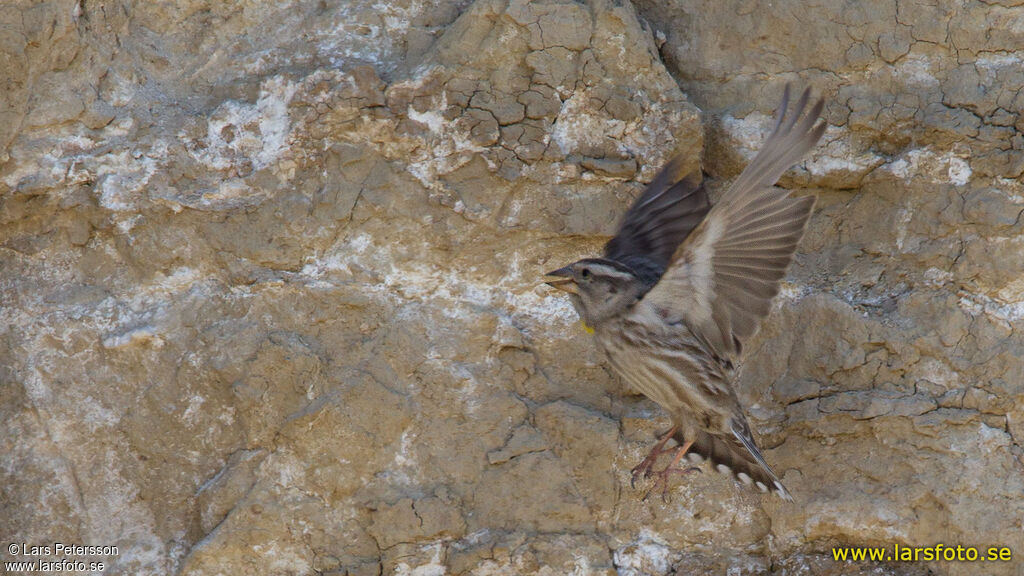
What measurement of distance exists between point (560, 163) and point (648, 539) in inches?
65.1

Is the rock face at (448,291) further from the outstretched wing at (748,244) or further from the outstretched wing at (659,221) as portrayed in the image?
the outstretched wing at (748,244)

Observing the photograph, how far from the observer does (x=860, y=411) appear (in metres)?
4.66

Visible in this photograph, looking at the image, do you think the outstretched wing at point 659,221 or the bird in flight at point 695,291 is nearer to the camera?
the bird in flight at point 695,291

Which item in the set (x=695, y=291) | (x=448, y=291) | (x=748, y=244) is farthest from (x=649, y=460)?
(x=448, y=291)

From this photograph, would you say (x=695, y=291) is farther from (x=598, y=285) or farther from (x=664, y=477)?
(x=664, y=477)

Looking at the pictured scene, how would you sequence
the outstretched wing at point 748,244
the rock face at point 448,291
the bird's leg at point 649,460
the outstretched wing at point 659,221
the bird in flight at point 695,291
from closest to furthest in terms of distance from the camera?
the outstretched wing at point 748,244, the bird in flight at point 695,291, the rock face at point 448,291, the bird's leg at point 649,460, the outstretched wing at point 659,221

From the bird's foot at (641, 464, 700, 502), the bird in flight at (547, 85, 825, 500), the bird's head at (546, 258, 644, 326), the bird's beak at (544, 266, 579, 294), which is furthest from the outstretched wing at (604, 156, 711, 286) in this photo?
the bird's foot at (641, 464, 700, 502)

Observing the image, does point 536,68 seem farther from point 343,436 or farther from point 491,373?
point 343,436

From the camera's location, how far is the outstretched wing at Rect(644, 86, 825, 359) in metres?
4.27

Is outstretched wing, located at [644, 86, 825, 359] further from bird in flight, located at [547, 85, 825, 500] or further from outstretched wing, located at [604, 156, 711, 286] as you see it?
outstretched wing, located at [604, 156, 711, 286]

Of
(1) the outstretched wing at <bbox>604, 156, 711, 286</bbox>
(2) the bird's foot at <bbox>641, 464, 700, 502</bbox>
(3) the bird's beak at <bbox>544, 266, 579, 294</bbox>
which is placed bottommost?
(2) the bird's foot at <bbox>641, 464, 700, 502</bbox>

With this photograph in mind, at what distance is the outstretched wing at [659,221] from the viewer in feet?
16.1

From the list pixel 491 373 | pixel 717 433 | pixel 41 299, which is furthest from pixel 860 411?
pixel 41 299

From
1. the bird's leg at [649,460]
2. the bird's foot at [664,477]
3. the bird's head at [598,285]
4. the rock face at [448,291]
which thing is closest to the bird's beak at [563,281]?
the bird's head at [598,285]
